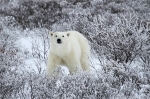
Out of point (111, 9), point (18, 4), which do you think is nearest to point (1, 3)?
point (18, 4)

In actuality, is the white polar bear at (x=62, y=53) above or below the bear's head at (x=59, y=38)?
below

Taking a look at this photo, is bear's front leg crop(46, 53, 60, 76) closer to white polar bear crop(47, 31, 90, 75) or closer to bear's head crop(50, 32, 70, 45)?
white polar bear crop(47, 31, 90, 75)

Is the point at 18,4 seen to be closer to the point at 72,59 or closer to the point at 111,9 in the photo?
the point at 111,9

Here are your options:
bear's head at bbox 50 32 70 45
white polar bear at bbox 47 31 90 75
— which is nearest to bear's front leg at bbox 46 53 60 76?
white polar bear at bbox 47 31 90 75

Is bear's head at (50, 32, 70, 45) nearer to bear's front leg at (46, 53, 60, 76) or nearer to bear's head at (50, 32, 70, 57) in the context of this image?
bear's head at (50, 32, 70, 57)

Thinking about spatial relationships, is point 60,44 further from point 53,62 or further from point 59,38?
point 53,62

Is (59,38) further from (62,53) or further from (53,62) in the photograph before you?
(53,62)

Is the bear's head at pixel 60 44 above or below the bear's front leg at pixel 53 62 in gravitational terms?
above

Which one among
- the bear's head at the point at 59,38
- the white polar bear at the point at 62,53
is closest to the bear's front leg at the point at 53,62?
the white polar bear at the point at 62,53

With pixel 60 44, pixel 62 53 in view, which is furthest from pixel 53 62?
pixel 60 44

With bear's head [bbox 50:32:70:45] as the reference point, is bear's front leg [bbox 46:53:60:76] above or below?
below

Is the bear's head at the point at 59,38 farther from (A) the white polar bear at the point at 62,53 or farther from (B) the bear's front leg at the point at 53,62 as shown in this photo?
(B) the bear's front leg at the point at 53,62

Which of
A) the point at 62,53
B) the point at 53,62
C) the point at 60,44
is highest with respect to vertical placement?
the point at 60,44

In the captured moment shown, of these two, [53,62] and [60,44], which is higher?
[60,44]
